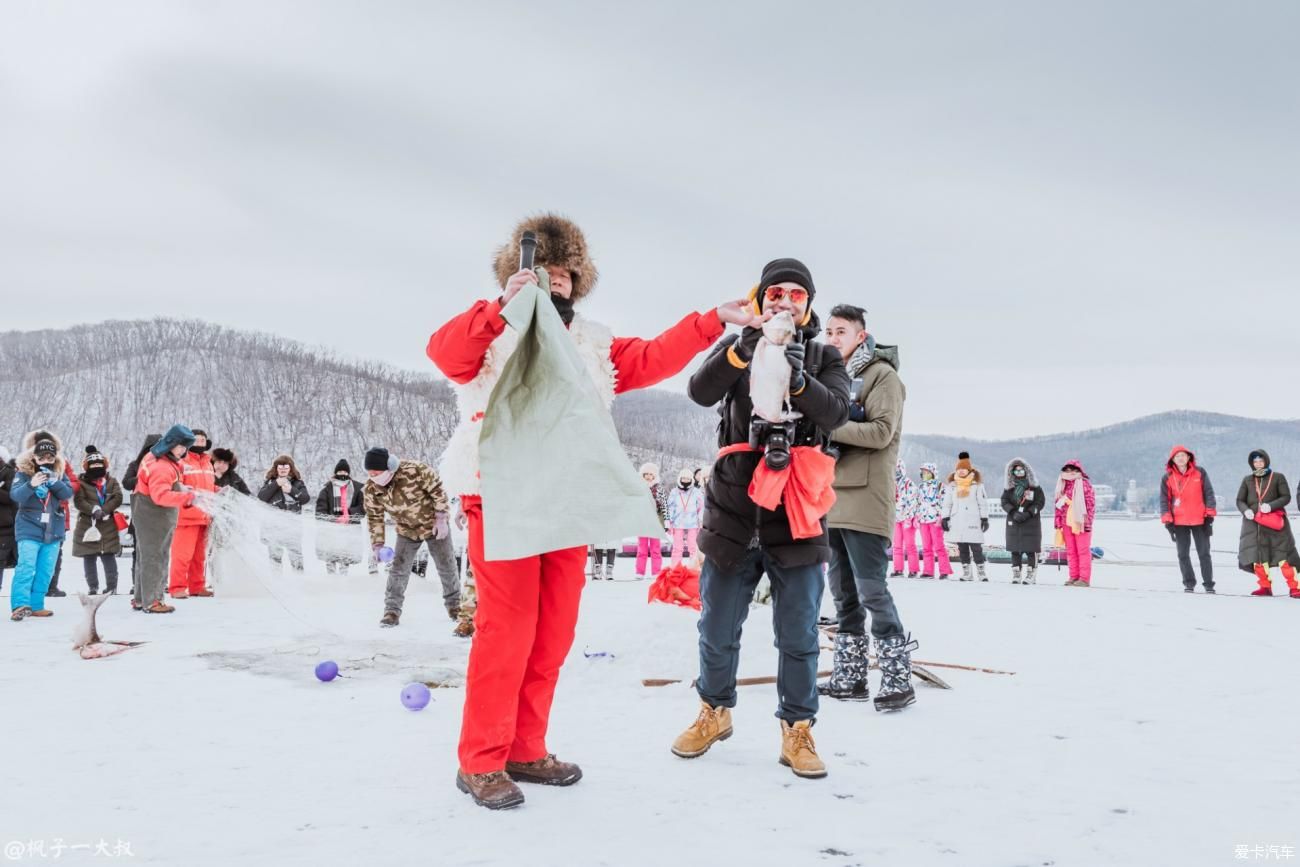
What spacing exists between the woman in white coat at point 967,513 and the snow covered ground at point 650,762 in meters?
7.29

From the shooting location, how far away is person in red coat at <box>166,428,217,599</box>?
33.1 ft

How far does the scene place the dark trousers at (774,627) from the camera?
10.9 feet

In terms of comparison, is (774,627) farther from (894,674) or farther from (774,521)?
(894,674)

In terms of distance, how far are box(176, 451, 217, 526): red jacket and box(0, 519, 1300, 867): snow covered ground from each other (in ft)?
12.1

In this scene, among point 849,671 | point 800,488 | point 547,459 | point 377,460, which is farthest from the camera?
point 377,460

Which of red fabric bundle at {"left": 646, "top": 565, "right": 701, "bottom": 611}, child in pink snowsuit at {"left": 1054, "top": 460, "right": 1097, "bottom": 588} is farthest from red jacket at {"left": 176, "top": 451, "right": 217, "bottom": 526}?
child in pink snowsuit at {"left": 1054, "top": 460, "right": 1097, "bottom": 588}

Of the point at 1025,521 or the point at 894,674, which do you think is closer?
the point at 894,674

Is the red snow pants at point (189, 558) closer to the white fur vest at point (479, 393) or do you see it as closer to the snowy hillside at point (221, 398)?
the white fur vest at point (479, 393)

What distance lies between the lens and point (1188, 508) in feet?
38.8

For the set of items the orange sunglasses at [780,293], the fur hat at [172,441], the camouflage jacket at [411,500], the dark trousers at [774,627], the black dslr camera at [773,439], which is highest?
the orange sunglasses at [780,293]

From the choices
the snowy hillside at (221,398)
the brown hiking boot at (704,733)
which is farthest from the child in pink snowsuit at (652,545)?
the snowy hillside at (221,398)

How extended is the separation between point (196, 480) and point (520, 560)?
8637mm

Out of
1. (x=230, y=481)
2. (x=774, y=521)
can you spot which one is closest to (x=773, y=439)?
(x=774, y=521)

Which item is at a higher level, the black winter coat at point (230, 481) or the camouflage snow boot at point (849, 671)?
the black winter coat at point (230, 481)
